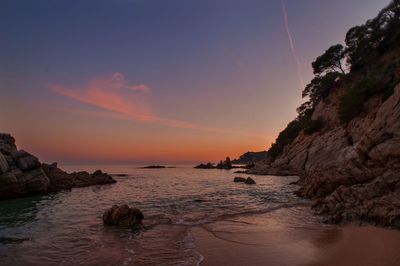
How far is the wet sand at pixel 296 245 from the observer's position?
8.64m

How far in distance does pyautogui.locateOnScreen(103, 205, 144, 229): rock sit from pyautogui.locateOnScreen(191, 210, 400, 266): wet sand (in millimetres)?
3294

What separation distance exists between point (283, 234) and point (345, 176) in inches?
401

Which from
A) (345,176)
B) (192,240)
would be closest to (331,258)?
(192,240)

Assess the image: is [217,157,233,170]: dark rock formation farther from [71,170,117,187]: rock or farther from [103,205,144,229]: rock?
[103,205,144,229]: rock

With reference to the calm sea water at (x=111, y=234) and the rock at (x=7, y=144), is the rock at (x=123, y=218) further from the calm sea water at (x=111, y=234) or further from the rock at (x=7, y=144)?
the rock at (x=7, y=144)

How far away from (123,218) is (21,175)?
24912 mm

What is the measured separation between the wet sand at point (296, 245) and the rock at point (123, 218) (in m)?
3.29

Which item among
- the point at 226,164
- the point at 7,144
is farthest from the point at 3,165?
the point at 226,164

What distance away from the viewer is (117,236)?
43.3ft

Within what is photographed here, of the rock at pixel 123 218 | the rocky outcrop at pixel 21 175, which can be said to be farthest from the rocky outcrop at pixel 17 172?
the rock at pixel 123 218

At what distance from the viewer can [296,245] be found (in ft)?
34.6

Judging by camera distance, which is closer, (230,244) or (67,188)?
(230,244)

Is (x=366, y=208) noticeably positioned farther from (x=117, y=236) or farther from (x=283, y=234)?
(x=117, y=236)

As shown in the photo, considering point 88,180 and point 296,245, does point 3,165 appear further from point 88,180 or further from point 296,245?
point 296,245
